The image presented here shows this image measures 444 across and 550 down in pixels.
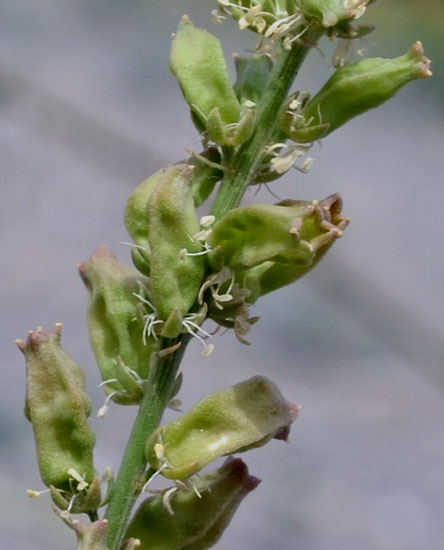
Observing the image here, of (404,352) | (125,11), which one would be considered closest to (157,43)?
(125,11)

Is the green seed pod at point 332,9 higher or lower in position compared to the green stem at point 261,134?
higher

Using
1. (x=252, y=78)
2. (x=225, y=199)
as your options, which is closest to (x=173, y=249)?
(x=225, y=199)

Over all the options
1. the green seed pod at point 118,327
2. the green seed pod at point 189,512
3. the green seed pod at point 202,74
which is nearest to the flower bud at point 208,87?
the green seed pod at point 202,74

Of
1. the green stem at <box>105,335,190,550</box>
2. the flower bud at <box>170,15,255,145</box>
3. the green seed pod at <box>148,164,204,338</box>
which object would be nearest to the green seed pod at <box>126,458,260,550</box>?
the green stem at <box>105,335,190,550</box>

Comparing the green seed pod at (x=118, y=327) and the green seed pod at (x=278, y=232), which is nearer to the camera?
the green seed pod at (x=278, y=232)

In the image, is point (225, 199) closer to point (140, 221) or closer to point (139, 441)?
point (140, 221)

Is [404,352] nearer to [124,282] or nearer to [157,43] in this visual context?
[157,43]

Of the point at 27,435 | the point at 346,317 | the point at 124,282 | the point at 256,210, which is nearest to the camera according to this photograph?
the point at 256,210

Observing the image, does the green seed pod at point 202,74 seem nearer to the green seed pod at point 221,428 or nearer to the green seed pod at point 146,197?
the green seed pod at point 146,197
